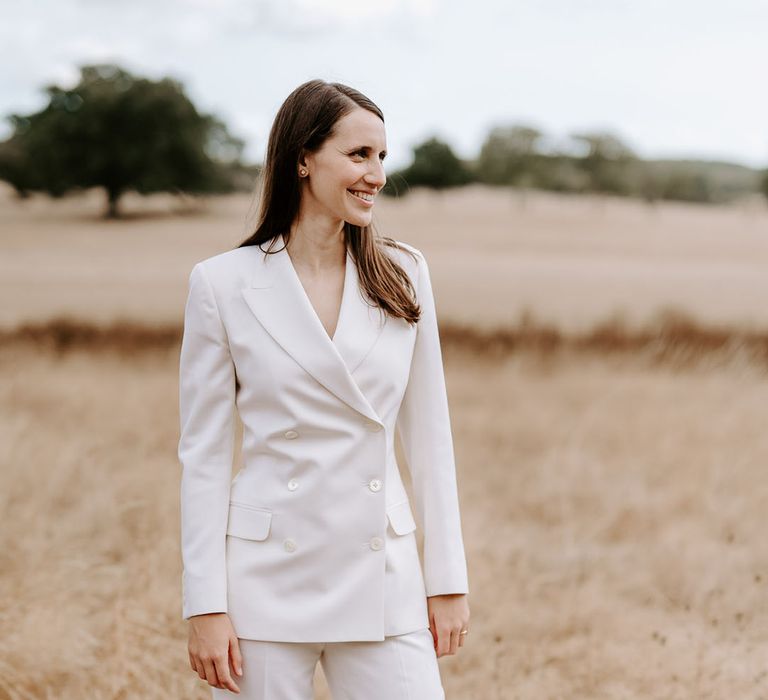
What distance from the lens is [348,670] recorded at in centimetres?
163

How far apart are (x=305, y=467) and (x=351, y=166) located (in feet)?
1.77

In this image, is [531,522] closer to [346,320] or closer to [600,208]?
[346,320]

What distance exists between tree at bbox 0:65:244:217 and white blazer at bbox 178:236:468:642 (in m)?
10.7

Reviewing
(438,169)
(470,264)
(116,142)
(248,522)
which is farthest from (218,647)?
(438,169)

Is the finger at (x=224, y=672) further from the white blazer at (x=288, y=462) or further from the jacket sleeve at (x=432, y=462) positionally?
the jacket sleeve at (x=432, y=462)

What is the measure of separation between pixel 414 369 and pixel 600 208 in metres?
17.6

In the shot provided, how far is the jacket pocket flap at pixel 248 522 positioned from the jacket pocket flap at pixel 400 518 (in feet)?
0.73

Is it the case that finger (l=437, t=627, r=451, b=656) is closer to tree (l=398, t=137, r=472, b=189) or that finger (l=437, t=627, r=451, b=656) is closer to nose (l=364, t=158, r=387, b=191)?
nose (l=364, t=158, r=387, b=191)

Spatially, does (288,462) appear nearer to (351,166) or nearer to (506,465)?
(351,166)

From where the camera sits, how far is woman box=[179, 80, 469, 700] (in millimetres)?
1595

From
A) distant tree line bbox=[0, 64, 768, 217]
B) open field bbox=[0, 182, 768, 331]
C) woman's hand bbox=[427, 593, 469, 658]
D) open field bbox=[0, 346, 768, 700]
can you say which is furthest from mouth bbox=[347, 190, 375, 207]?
distant tree line bbox=[0, 64, 768, 217]


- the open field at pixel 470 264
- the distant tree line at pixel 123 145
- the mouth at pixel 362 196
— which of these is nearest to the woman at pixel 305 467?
the mouth at pixel 362 196

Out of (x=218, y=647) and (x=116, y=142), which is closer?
(x=218, y=647)

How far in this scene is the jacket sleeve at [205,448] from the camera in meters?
1.58
